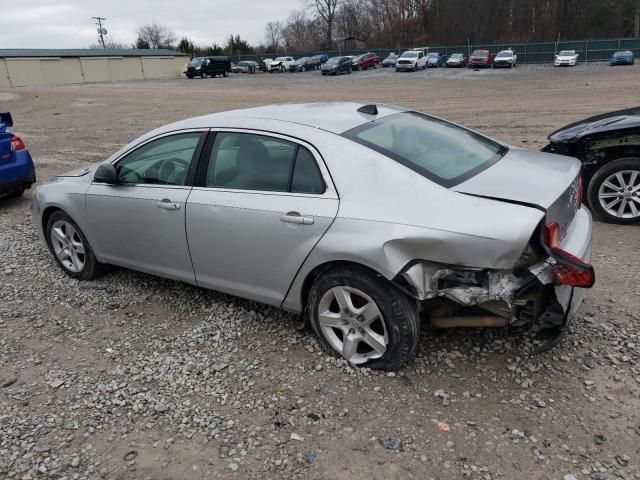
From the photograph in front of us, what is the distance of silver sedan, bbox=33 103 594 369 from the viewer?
8.98 feet

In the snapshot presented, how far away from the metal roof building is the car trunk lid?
54.9 metres

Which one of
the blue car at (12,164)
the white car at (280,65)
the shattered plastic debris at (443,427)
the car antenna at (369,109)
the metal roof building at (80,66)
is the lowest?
the shattered plastic debris at (443,427)

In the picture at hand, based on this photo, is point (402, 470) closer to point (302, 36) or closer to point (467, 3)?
point (467, 3)

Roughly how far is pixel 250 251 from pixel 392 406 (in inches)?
51.2

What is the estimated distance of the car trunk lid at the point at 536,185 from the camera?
2.79 meters

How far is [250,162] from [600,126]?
3.96 metres

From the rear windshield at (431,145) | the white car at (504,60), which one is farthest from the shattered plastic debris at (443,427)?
the white car at (504,60)

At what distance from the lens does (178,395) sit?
10.3 ft

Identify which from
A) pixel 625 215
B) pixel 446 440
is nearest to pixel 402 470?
pixel 446 440

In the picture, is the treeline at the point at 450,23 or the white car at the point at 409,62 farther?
the treeline at the point at 450,23

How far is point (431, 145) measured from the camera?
346 cm

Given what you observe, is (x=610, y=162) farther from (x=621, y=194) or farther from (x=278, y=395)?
(x=278, y=395)

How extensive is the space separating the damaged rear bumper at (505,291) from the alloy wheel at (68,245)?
3.19 meters

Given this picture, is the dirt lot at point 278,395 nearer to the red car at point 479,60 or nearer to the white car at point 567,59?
the red car at point 479,60
